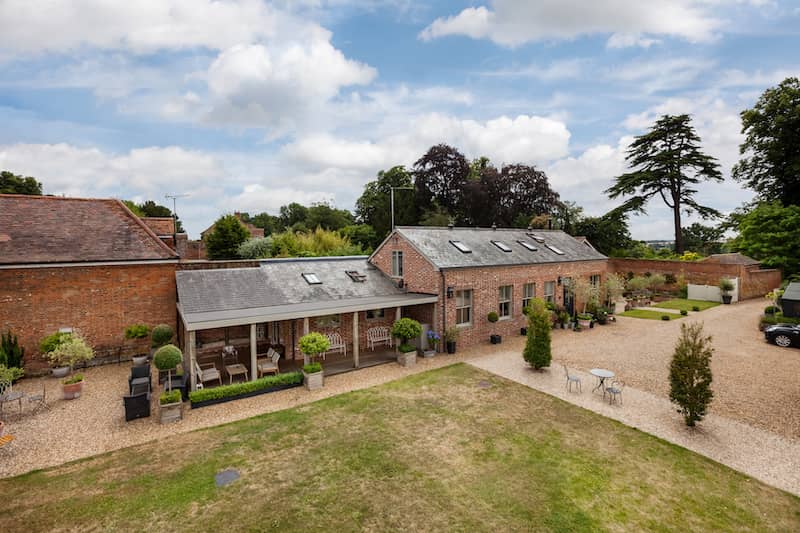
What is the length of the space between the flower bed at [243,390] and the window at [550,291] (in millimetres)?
13726

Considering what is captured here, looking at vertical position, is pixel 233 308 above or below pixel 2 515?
above

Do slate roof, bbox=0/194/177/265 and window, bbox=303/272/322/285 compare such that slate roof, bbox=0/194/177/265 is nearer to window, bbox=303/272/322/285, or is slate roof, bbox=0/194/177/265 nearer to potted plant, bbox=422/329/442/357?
window, bbox=303/272/322/285

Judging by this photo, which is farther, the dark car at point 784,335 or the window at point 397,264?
the window at point 397,264

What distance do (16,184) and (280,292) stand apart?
48.9 metres

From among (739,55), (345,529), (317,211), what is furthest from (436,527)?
(317,211)

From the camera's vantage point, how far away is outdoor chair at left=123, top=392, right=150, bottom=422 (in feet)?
30.5

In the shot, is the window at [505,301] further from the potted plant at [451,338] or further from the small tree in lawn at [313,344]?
the small tree in lawn at [313,344]

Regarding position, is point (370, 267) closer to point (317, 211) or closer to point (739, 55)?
point (739, 55)

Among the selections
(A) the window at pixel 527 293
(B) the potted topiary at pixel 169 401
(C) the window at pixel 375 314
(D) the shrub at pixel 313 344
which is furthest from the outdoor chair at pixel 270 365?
(A) the window at pixel 527 293

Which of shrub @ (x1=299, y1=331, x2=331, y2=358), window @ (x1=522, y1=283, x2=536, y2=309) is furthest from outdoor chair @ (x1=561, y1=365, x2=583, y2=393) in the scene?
shrub @ (x1=299, y1=331, x2=331, y2=358)

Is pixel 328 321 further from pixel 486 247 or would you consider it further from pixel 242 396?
pixel 486 247

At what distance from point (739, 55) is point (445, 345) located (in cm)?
1509

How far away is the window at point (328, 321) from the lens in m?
15.0

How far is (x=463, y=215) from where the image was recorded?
41.6 meters
